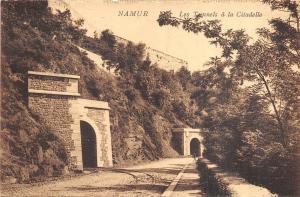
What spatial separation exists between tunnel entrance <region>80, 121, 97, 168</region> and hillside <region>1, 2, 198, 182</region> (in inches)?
83.6

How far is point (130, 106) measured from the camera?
29516 mm

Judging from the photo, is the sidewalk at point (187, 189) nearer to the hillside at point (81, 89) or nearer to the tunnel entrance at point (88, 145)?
the hillside at point (81, 89)

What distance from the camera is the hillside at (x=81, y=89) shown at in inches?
551

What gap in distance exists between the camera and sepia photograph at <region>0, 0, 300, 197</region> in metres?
10.0

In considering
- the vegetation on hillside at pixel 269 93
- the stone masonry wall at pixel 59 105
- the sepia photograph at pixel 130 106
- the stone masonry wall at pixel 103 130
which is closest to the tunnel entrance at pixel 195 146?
the sepia photograph at pixel 130 106

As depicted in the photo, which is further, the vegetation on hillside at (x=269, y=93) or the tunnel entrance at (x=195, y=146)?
the tunnel entrance at (x=195, y=146)

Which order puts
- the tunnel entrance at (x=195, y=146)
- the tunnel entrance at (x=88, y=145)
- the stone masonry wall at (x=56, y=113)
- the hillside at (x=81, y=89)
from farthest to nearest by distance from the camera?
the tunnel entrance at (x=195, y=146), the tunnel entrance at (x=88, y=145), the stone masonry wall at (x=56, y=113), the hillside at (x=81, y=89)

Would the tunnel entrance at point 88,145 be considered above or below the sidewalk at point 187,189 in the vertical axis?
above

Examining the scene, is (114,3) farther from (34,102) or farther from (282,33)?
(34,102)

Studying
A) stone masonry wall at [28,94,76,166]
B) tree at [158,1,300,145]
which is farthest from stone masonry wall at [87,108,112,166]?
tree at [158,1,300,145]

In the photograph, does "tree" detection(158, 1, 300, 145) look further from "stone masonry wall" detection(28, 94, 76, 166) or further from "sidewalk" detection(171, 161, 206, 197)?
"stone masonry wall" detection(28, 94, 76, 166)

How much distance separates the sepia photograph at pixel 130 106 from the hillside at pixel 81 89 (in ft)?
0.22

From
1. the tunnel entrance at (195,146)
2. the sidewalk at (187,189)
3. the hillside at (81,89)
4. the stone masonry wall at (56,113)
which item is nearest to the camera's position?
the sidewalk at (187,189)

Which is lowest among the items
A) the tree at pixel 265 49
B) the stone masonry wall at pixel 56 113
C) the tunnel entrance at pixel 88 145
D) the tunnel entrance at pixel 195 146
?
the tunnel entrance at pixel 195 146
